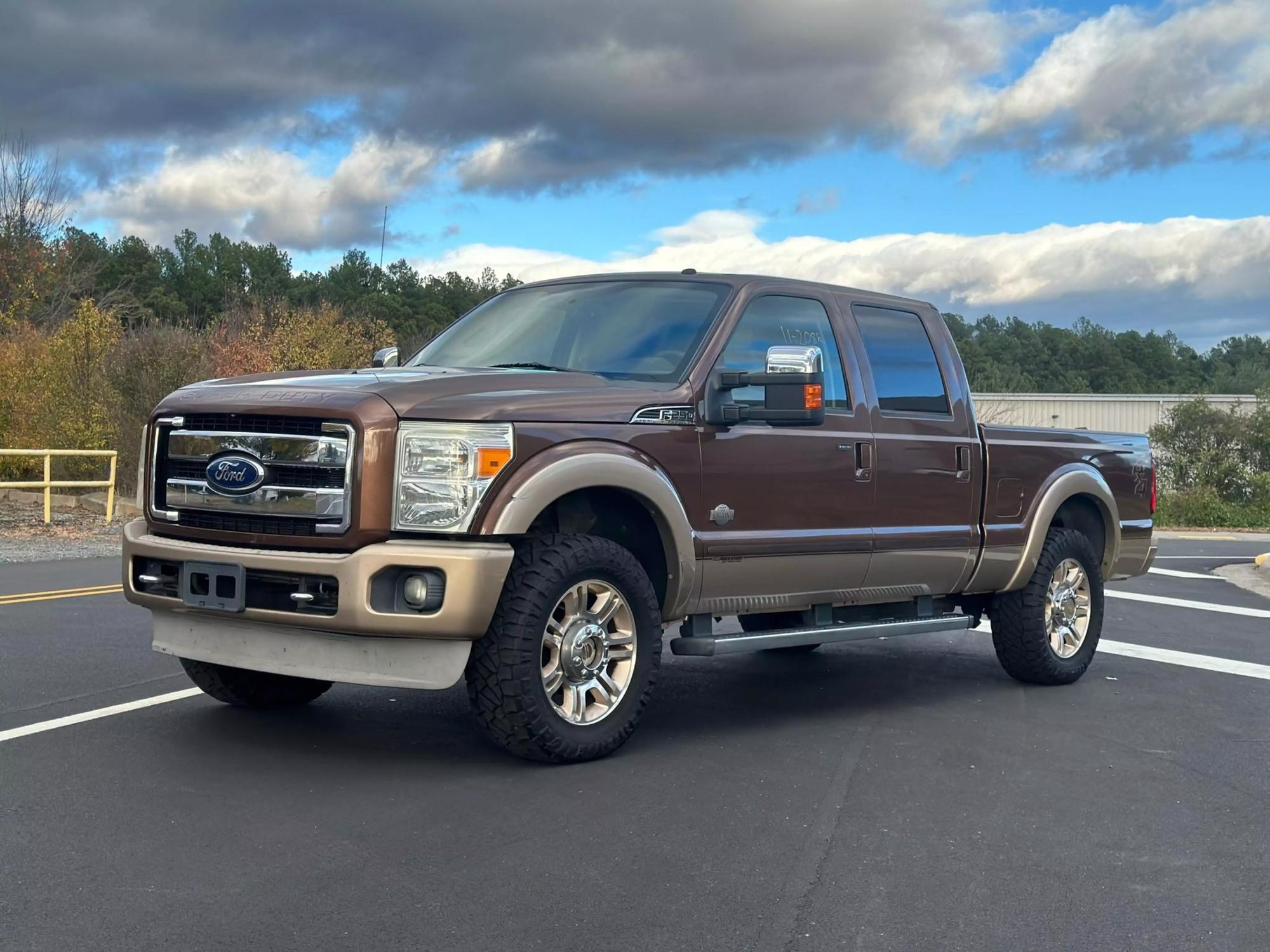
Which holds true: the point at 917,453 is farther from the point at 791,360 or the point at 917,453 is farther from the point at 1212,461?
the point at 1212,461

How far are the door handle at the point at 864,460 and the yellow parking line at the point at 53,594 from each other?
241 inches

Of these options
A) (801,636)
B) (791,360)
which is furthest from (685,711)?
(791,360)

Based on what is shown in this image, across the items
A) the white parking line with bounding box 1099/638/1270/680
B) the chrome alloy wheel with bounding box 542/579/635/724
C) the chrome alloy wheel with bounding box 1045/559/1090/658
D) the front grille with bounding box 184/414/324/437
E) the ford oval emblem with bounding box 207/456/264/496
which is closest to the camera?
the front grille with bounding box 184/414/324/437

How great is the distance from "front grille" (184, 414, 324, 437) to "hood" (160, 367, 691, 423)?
5 cm

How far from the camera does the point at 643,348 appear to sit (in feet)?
21.6

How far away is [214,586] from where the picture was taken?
5605mm

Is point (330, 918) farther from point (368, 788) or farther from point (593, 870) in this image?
point (368, 788)

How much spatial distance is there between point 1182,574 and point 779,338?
1121 cm

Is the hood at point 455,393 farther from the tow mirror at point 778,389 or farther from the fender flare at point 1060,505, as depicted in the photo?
the fender flare at point 1060,505

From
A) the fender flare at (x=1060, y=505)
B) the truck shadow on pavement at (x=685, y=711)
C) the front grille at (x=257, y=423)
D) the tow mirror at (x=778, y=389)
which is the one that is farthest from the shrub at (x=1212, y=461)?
the front grille at (x=257, y=423)

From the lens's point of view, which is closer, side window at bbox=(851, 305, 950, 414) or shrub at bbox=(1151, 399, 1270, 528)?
side window at bbox=(851, 305, 950, 414)

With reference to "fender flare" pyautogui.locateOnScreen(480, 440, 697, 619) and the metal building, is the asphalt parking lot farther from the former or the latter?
the metal building

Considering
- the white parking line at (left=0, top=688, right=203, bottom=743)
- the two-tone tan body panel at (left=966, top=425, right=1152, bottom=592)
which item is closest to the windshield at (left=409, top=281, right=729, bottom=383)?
the white parking line at (left=0, top=688, right=203, bottom=743)

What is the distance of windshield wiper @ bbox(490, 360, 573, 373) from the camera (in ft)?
21.5
